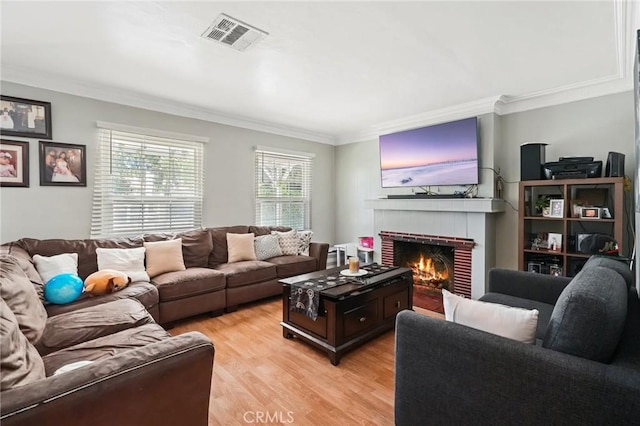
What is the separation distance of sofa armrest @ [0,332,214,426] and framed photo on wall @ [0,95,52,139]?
299cm

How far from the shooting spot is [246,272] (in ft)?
11.5

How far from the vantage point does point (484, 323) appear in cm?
142

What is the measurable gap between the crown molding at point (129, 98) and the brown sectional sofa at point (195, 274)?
59.8 inches

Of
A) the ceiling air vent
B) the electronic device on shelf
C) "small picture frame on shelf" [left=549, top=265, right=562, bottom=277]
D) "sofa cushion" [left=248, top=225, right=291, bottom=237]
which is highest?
the ceiling air vent

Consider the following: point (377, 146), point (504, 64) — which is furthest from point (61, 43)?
point (377, 146)

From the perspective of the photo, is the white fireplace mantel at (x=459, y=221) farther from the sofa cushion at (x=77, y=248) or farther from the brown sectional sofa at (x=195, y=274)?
the sofa cushion at (x=77, y=248)

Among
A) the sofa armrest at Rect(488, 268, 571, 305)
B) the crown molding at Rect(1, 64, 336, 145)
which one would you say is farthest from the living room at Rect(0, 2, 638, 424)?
the sofa armrest at Rect(488, 268, 571, 305)

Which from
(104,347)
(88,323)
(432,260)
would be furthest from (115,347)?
(432,260)

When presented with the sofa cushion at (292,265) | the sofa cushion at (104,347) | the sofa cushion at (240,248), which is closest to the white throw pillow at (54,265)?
the sofa cushion at (104,347)

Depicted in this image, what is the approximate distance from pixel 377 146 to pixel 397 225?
1464mm

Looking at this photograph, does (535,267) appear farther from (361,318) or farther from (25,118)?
(25,118)

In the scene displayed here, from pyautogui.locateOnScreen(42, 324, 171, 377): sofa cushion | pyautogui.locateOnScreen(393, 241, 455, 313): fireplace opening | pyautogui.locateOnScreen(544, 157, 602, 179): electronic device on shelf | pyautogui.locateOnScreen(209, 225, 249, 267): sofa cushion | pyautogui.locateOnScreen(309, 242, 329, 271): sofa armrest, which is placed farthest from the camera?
pyautogui.locateOnScreen(309, 242, 329, 271): sofa armrest

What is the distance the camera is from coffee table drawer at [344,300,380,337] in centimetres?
242

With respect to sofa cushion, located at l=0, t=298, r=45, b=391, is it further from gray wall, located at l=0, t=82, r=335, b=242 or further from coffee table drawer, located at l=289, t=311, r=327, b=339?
gray wall, located at l=0, t=82, r=335, b=242
